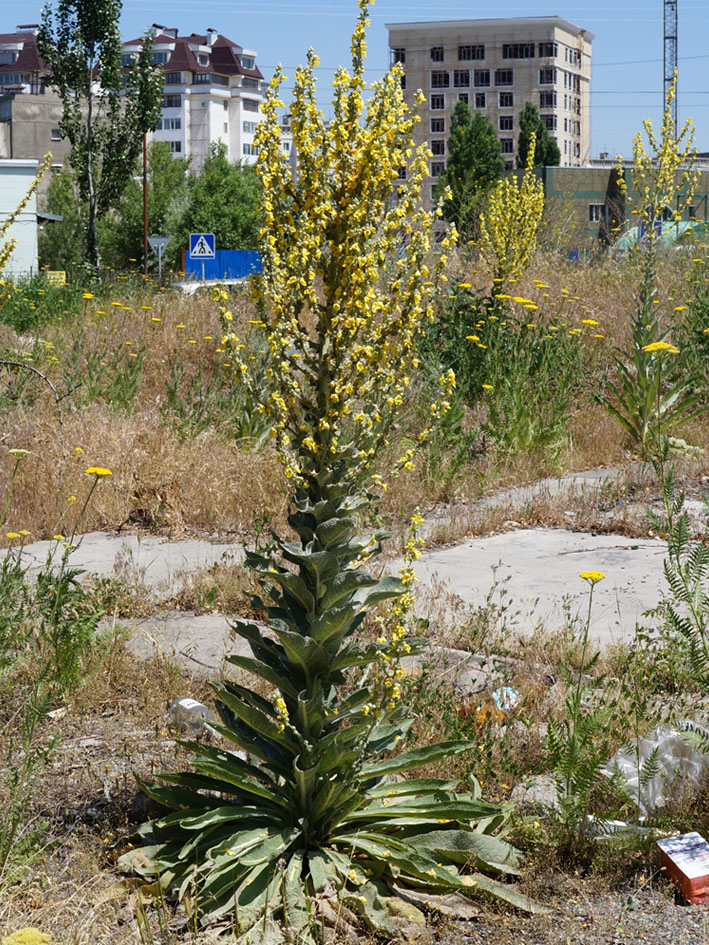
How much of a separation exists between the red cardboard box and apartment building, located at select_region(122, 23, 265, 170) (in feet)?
366

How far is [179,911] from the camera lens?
287 cm

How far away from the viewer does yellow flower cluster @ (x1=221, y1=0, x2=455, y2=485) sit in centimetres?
290

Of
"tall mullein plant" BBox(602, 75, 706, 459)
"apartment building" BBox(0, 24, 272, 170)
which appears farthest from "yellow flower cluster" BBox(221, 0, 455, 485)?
"apartment building" BBox(0, 24, 272, 170)

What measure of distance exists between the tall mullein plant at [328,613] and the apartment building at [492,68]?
10306 centimetres

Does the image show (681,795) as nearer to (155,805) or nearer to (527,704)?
(527,704)

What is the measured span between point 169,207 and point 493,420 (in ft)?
184

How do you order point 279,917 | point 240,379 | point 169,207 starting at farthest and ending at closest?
point 169,207 < point 240,379 < point 279,917

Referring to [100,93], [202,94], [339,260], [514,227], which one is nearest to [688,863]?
[339,260]

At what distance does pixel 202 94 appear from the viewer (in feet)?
362

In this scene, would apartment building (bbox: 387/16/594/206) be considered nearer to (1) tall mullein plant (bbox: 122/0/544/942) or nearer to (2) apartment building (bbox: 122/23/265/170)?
(2) apartment building (bbox: 122/23/265/170)

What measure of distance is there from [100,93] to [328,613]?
32.5 meters

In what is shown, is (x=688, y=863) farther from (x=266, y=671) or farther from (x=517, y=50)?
(x=517, y=50)

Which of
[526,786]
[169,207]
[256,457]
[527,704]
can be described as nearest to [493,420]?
[256,457]

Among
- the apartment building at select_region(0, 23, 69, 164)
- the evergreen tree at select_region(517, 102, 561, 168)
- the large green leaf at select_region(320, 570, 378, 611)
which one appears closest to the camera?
the large green leaf at select_region(320, 570, 378, 611)
